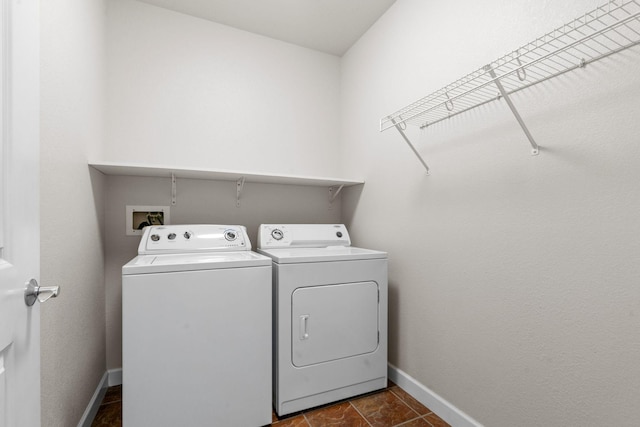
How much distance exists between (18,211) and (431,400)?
2.00 metres

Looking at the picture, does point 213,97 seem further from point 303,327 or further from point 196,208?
point 303,327

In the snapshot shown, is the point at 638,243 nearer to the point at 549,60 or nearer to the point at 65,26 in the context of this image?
the point at 549,60

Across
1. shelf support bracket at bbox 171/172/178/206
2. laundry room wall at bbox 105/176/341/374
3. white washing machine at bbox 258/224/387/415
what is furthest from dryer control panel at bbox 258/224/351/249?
shelf support bracket at bbox 171/172/178/206

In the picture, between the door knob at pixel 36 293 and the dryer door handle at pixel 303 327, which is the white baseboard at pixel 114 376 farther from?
the door knob at pixel 36 293

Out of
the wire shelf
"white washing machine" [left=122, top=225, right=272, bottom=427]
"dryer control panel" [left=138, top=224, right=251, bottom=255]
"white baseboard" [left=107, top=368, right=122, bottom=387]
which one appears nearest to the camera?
the wire shelf

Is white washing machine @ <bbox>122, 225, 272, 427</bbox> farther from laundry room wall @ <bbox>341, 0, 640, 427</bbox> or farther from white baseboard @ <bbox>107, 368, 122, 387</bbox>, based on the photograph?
laundry room wall @ <bbox>341, 0, 640, 427</bbox>

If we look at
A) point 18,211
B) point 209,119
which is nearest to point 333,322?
point 18,211

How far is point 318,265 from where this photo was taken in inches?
68.0

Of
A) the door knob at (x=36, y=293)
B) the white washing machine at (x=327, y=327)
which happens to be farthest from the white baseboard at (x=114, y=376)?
the door knob at (x=36, y=293)

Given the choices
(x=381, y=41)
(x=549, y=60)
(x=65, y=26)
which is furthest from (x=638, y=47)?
(x=65, y=26)

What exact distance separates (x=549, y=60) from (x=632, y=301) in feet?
3.03

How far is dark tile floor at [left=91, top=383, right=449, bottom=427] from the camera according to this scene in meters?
1.60

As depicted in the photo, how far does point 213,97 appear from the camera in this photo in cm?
224

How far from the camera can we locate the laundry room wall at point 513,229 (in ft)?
3.32
